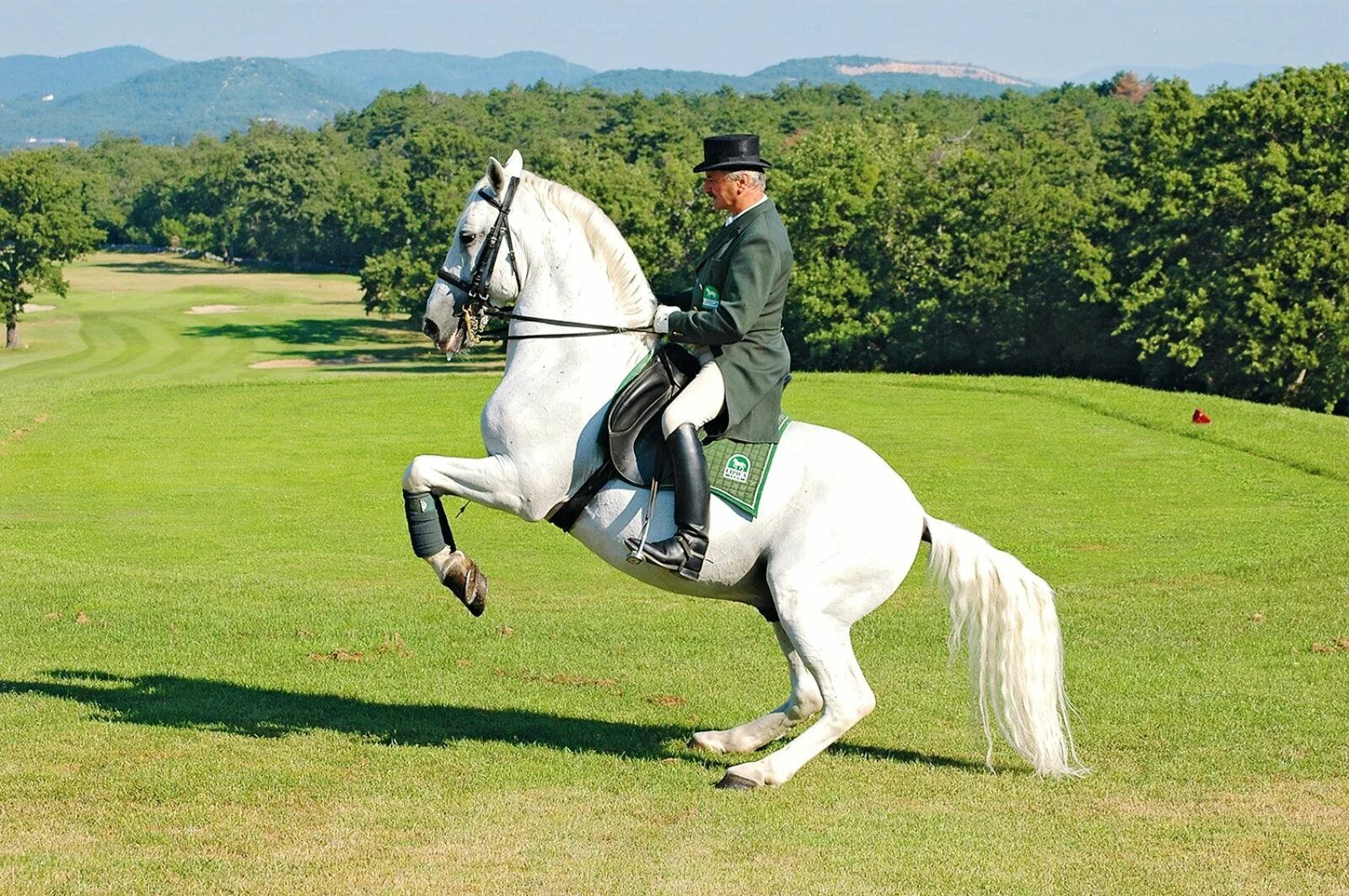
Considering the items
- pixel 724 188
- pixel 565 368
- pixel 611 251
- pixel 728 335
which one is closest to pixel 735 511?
pixel 728 335

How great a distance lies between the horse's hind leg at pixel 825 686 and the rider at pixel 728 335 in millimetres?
738

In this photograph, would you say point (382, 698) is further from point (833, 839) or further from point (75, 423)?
point (75, 423)

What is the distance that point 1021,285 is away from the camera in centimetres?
6175

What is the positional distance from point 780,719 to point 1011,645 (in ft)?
4.91

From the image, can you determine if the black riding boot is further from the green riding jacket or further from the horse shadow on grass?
the horse shadow on grass

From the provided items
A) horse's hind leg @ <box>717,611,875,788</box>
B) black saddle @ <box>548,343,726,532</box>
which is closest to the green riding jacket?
black saddle @ <box>548,343,726,532</box>

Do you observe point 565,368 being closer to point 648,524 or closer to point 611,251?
point 611,251

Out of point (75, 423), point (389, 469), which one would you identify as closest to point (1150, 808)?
point (389, 469)

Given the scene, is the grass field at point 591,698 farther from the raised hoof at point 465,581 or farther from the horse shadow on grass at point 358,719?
the raised hoof at point 465,581

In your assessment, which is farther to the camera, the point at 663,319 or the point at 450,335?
the point at 450,335

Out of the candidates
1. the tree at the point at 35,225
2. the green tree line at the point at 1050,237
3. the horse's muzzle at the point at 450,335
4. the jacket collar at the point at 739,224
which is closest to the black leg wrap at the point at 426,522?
the horse's muzzle at the point at 450,335

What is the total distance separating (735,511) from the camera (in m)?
8.62

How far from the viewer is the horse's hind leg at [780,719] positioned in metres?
9.23

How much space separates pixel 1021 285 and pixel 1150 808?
55.7 meters
